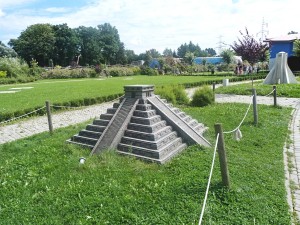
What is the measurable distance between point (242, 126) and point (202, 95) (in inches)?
213

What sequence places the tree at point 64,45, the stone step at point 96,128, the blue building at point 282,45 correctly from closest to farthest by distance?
the stone step at point 96,128 < the blue building at point 282,45 < the tree at point 64,45

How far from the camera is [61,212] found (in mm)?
4656

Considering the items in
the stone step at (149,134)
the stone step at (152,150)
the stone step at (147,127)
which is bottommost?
the stone step at (152,150)

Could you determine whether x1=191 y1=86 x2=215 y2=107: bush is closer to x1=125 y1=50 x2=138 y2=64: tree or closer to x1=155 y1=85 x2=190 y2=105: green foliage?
x1=155 y1=85 x2=190 y2=105: green foliage

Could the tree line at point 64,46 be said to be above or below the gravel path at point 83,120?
above

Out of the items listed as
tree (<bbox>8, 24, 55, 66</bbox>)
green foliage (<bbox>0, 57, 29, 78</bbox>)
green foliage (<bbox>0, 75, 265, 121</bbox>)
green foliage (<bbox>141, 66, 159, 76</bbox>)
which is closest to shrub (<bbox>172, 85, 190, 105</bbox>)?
green foliage (<bbox>0, 75, 265, 121</bbox>)

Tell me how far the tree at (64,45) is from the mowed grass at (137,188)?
6853 centimetres

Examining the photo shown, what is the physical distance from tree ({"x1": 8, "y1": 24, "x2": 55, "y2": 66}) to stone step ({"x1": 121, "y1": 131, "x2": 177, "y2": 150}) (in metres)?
67.6

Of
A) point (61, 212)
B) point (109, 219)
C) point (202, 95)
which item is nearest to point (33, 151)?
point (61, 212)

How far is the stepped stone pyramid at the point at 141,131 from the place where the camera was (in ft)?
22.4

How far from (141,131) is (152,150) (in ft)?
2.42

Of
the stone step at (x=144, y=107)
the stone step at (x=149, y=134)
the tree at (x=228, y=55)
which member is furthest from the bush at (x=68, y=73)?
the stone step at (x=149, y=134)

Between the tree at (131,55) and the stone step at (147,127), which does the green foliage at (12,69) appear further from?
the tree at (131,55)

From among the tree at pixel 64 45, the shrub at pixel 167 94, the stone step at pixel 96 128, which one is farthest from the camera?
the tree at pixel 64 45
